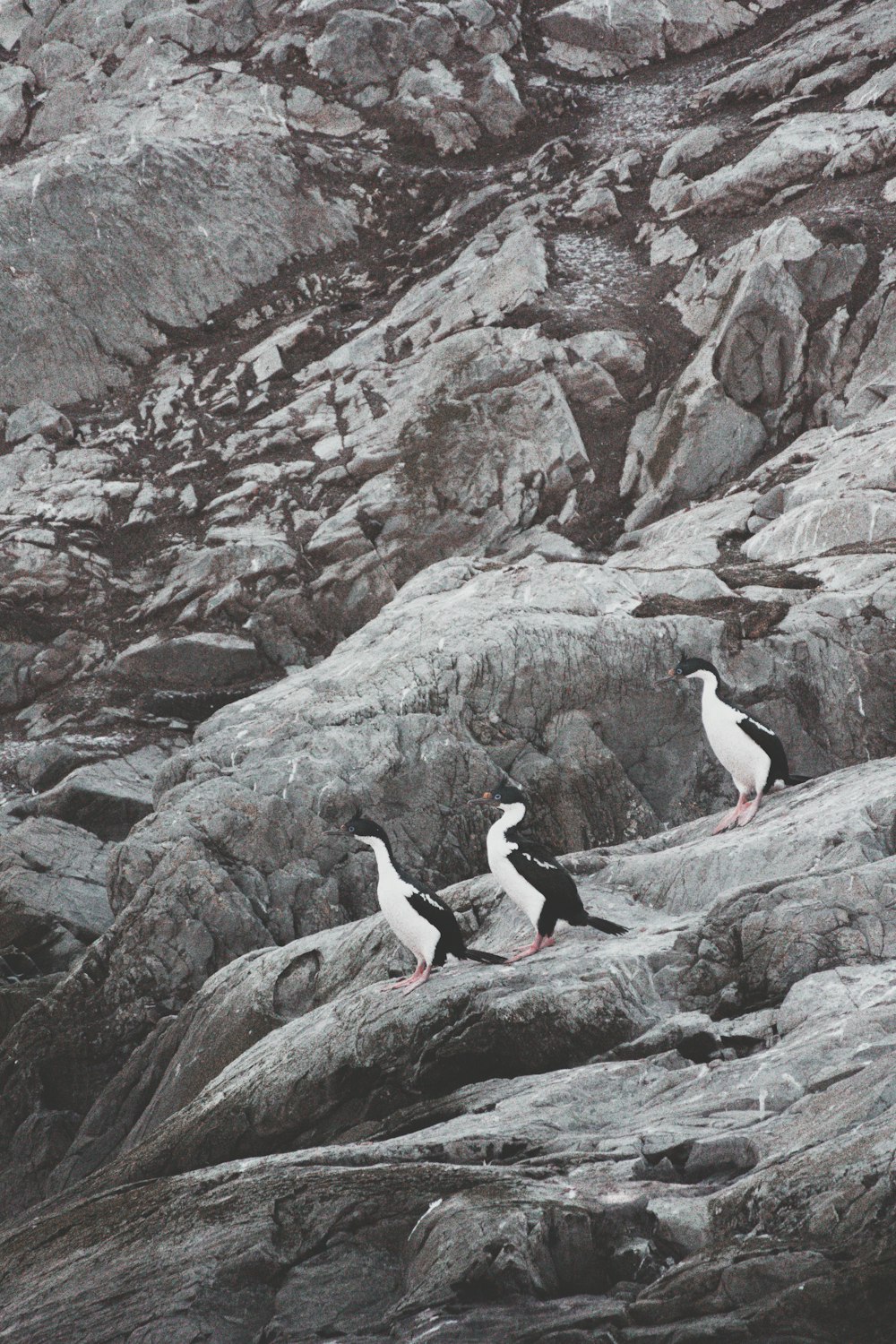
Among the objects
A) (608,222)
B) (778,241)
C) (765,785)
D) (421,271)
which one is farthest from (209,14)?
(765,785)

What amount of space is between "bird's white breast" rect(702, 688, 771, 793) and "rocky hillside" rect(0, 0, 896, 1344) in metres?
0.70

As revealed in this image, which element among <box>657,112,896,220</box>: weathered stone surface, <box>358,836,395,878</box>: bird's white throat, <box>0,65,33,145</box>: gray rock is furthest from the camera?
<box>0,65,33,145</box>: gray rock

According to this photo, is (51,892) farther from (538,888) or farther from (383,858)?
(538,888)

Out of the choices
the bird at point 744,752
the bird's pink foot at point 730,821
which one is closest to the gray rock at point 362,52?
the bird at point 744,752

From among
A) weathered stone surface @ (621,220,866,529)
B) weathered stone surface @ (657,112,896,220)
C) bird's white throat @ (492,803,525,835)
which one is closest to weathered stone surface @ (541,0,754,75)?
weathered stone surface @ (657,112,896,220)

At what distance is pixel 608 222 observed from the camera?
40438mm

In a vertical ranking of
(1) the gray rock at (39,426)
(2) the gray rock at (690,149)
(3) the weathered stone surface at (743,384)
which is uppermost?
(2) the gray rock at (690,149)

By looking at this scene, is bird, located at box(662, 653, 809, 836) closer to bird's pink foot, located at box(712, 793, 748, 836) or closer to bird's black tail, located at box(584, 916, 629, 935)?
bird's pink foot, located at box(712, 793, 748, 836)

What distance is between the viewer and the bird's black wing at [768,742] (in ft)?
41.8

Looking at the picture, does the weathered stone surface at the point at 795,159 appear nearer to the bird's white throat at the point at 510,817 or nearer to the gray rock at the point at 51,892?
the gray rock at the point at 51,892

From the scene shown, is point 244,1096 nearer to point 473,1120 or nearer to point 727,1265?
point 473,1120

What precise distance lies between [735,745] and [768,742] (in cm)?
34

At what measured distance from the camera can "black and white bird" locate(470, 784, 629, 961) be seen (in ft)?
34.7

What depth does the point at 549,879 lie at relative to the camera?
34.6 ft
